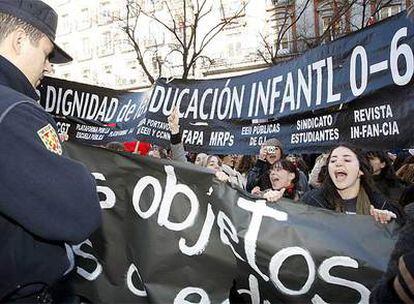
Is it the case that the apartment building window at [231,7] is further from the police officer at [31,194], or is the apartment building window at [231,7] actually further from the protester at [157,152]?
the police officer at [31,194]

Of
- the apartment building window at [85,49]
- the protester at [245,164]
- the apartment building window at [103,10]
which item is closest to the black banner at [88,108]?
the protester at [245,164]

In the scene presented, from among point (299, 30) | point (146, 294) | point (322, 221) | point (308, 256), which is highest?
point (299, 30)

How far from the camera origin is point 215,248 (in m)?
2.87

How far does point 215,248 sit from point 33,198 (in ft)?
5.36

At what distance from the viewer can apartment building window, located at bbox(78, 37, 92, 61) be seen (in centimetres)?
4781

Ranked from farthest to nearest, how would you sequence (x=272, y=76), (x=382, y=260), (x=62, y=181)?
(x=272, y=76) → (x=382, y=260) → (x=62, y=181)

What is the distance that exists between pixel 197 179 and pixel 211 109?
1.90m

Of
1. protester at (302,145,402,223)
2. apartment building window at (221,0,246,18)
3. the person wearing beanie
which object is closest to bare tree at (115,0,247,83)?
apartment building window at (221,0,246,18)

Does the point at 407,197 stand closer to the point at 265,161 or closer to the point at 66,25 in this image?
the point at 265,161

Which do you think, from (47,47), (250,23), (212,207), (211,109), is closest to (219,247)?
(212,207)

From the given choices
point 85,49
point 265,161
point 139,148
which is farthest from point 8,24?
point 85,49

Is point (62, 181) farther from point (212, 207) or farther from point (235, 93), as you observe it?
point (235, 93)

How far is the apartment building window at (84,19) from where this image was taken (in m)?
47.9

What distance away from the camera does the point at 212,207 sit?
9.84ft
